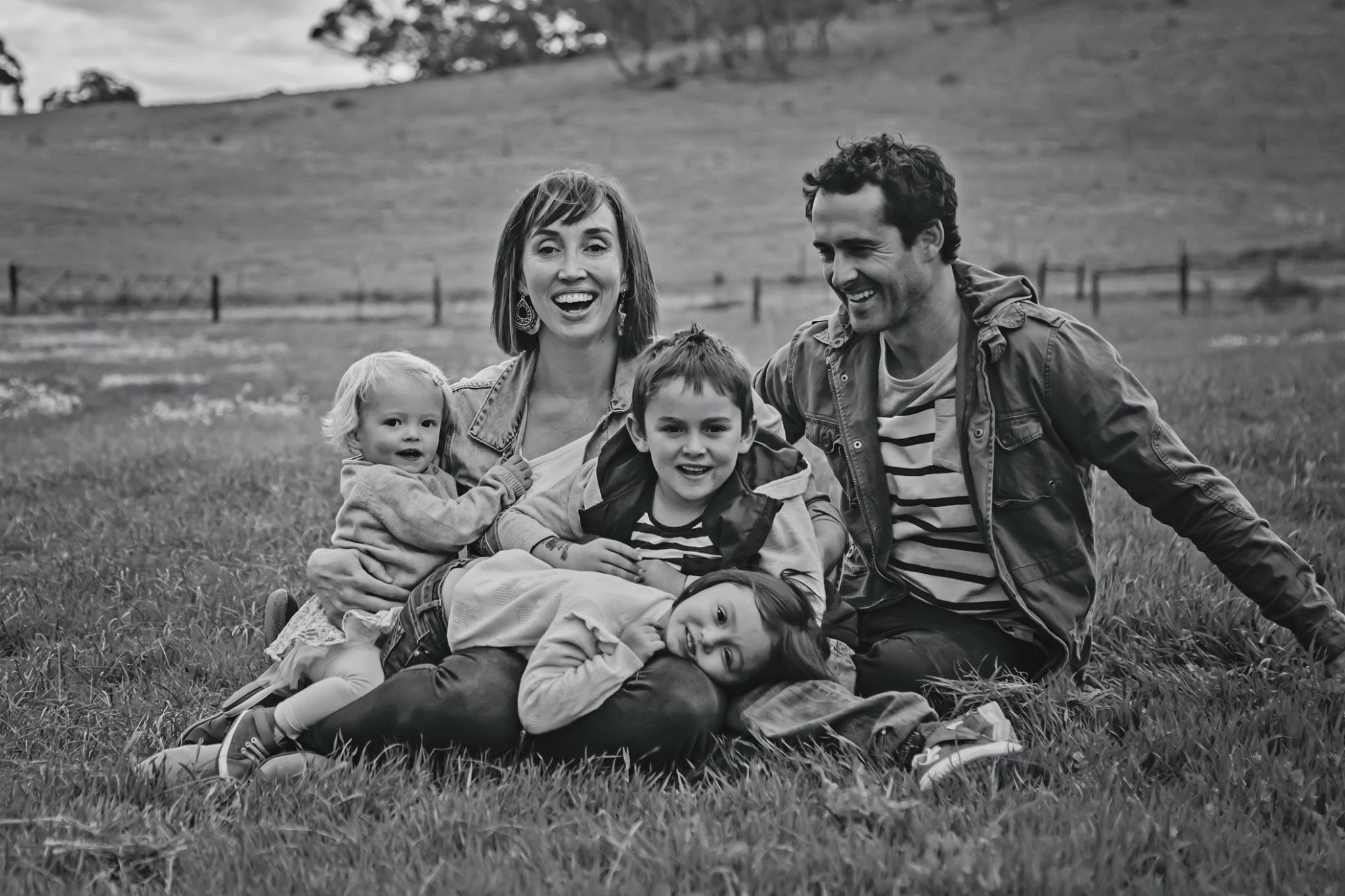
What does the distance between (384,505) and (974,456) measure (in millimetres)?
2107

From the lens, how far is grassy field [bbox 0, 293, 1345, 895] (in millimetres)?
2744

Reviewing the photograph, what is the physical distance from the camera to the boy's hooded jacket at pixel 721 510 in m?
3.78

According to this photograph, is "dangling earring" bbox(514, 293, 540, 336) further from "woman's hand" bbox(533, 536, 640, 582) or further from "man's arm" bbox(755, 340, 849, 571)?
"woman's hand" bbox(533, 536, 640, 582)

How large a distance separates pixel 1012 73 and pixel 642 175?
25698 mm

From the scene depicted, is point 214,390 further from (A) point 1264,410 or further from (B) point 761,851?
(B) point 761,851

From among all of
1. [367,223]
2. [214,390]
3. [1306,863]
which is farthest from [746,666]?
[367,223]

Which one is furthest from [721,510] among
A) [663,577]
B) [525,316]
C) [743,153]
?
[743,153]

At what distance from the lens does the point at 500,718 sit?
135 inches

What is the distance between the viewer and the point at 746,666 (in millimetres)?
3480

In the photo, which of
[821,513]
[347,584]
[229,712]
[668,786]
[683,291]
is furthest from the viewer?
[683,291]

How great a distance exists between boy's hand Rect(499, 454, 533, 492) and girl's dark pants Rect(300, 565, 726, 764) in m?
0.86

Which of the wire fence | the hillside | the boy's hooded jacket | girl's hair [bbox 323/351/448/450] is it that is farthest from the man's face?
the hillside

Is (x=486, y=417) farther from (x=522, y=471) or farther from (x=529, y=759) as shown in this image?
(x=529, y=759)

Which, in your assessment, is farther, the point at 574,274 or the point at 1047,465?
the point at 574,274
